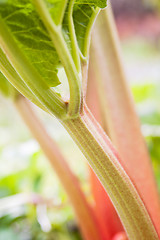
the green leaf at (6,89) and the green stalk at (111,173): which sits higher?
the green leaf at (6,89)

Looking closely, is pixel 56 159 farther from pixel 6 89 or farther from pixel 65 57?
pixel 65 57

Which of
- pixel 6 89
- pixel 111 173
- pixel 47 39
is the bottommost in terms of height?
pixel 111 173

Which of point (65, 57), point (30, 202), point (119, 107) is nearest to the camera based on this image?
point (65, 57)

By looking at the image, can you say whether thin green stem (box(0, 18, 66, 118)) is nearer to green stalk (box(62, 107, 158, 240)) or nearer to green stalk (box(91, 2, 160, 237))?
green stalk (box(62, 107, 158, 240))

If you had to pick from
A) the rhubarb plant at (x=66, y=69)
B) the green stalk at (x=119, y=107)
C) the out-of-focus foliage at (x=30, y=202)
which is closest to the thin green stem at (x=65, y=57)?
the rhubarb plant at (x=66, y=69)

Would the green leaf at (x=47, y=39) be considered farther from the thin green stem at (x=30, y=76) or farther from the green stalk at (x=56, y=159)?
the green stalk at (x=56, y=159)

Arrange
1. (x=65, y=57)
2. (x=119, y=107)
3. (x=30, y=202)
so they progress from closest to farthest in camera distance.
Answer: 1. (x=65, y=57)
2. (x=119, y=107)
3. (x=30, y=202)

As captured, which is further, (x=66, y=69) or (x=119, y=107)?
(x=119, y=107)

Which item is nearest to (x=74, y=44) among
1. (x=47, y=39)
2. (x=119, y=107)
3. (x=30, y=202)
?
(x=47, y=39)
